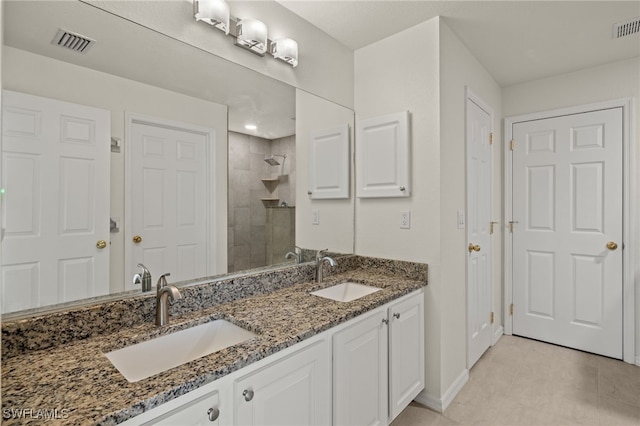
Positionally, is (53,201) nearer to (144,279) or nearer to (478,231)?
(144,279)

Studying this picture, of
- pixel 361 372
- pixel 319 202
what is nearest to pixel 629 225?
pixel 319 202

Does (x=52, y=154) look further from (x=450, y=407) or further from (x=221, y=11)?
(x=450, y=407)

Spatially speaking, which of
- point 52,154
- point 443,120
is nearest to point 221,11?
point 52,154

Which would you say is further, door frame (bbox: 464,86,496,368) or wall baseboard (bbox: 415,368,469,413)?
door frame (bbox: 464,86,496,368)

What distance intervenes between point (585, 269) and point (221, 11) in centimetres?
329

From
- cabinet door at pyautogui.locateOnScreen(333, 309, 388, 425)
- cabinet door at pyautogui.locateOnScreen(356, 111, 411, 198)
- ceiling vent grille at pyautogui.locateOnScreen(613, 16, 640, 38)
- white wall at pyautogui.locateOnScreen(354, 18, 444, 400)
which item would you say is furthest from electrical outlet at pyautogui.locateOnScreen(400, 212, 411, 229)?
ceiling vent grille at pyautogui.locateOnScreen(613, 16, 640, 38)

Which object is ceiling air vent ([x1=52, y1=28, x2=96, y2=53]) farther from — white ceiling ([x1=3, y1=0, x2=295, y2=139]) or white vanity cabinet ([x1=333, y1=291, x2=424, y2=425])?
white vanity cabinet ([x1=333, y1=291, x2=424, y2=425])

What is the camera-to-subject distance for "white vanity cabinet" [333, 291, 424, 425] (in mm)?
1458

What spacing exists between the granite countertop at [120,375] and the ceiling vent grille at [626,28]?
7.82 feet

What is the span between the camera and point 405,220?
2.20 metres

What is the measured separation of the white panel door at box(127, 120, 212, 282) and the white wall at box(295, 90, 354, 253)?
66 cm

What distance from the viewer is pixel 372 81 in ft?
7.80

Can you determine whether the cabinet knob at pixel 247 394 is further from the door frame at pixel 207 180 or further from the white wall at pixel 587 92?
the white wall at pixel 587 92

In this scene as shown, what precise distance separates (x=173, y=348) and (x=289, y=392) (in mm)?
476
